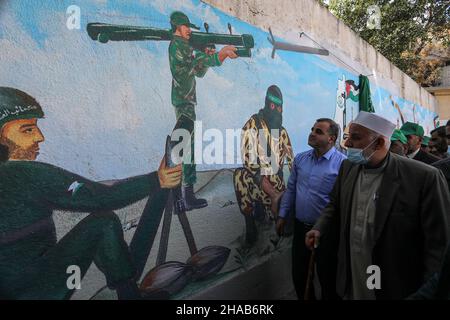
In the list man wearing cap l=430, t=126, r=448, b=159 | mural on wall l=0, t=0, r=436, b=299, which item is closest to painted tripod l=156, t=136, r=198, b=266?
mural on wall l=0, t=0, r=436, b=299

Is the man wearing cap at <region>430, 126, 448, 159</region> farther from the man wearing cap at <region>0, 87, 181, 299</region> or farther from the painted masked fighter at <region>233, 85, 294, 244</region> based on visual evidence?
the man wearing cap at <region>0, 87, 181, 299</region>

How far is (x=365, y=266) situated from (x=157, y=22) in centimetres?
218

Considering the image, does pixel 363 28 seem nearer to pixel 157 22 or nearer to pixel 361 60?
pixel 361 60

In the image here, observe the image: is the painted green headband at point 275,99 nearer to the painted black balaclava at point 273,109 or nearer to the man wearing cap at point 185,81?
the painted black balaclava at point 273,109

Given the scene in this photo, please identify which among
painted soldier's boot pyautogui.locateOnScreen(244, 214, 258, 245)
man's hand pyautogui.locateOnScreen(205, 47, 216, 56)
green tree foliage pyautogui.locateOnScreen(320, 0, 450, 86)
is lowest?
painted soldier's boot pyautogui.locateOnScreen(244, 214, 258, 245)

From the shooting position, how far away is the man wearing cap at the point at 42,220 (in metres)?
1.96

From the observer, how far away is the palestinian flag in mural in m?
6.39

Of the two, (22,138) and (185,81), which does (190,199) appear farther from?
(22,138)

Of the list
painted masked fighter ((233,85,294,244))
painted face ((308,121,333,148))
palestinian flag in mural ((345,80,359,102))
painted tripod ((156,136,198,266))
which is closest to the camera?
painted tripod ((156,136,198,266))

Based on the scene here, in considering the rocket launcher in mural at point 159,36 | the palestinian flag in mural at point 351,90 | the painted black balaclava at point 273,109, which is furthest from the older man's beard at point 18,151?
the palestinian flag in mural at point 351,90

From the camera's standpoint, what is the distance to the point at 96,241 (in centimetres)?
235

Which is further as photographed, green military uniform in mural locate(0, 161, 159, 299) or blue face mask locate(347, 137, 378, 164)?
blue face mask locate(347, 137, 378, 164)

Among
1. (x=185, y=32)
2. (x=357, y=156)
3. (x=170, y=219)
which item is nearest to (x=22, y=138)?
(x=170, y=219)
